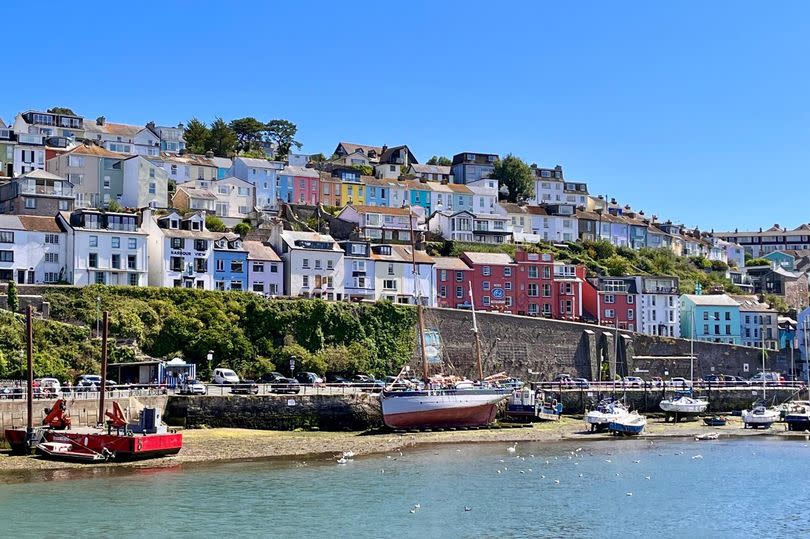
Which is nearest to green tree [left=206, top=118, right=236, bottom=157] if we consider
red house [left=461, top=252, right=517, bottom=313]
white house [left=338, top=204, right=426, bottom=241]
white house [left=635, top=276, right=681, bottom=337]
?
white house [left=338, top=204, right=426, bottom=241]

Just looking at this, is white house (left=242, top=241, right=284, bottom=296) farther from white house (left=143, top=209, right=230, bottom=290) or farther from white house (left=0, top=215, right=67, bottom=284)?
white house (left=0, top=215, right=67, bottom=284)

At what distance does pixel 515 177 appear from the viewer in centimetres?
11381

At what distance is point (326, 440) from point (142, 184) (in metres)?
38.5

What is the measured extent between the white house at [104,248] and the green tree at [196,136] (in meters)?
42.2

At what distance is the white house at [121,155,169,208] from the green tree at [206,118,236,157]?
81.3 feet

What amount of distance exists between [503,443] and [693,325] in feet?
140

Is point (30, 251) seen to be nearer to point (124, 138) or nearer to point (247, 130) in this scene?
point (124, 138)

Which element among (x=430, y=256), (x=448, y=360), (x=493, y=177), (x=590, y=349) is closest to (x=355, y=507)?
(x=448, y=360)

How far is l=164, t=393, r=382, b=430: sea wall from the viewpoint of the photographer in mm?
49500

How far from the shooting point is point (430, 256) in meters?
82.4

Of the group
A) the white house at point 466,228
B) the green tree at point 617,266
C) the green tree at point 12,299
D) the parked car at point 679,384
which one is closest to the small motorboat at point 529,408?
the parked car at point 679,384

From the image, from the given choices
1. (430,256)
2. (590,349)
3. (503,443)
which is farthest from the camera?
(430,256)

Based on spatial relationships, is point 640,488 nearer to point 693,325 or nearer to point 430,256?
point 430,256

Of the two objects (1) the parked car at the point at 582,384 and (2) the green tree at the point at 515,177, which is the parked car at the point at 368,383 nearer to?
(1) the parked car at the point at 582,384
